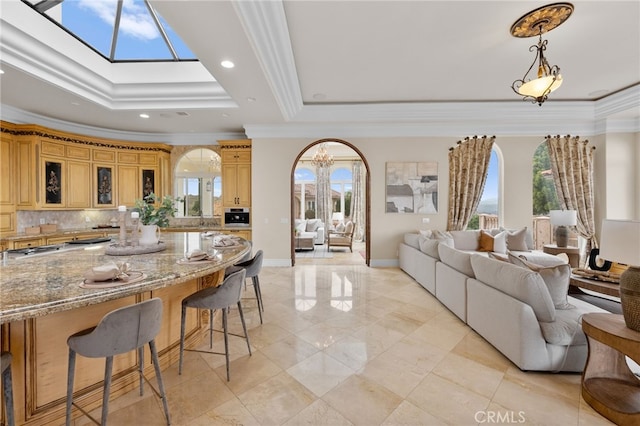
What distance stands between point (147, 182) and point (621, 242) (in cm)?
783

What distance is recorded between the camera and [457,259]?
131 inches

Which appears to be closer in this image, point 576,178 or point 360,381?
point 360,381

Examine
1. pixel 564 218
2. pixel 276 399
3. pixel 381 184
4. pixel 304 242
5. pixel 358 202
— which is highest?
pixel 381 184

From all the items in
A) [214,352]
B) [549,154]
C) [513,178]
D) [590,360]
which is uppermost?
[549,154]

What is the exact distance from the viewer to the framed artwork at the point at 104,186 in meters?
5.68

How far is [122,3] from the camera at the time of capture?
3.73 m

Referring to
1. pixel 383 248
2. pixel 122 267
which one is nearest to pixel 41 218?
pixel 122 267

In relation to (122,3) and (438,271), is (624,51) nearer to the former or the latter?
(438,271)

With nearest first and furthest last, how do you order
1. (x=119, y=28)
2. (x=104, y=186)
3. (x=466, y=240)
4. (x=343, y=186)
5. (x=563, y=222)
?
(x=119, y=28) → (x=563, y=222) → (x=466, y=240) → (x=104, y=186) → (x=343, y=186)

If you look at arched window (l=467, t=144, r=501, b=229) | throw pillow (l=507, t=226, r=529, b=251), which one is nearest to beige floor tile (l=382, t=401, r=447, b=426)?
throw pillow (l=507, t=226, r=529, b=251)

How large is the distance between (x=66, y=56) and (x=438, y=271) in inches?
239

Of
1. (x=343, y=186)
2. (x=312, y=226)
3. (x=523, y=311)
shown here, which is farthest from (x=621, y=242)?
(x=343, y=186)

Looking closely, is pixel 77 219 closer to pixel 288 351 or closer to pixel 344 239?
pixel 288 351

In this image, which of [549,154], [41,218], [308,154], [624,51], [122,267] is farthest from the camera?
[308,154]
